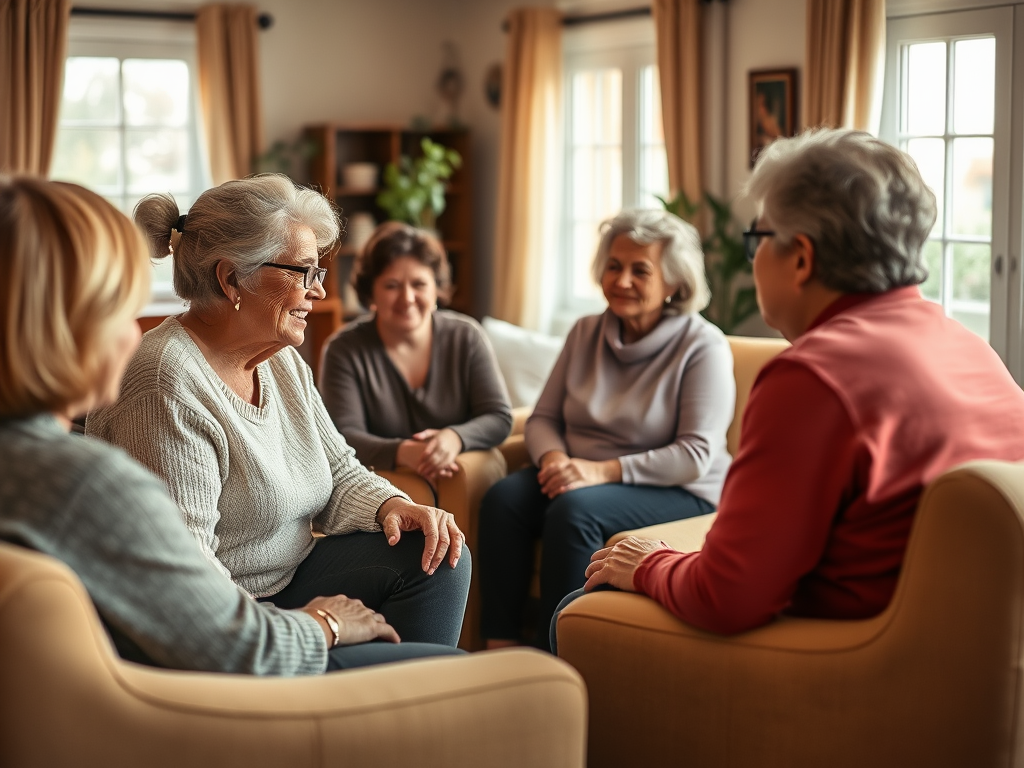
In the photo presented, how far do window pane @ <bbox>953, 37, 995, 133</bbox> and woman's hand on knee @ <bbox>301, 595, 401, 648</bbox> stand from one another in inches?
128

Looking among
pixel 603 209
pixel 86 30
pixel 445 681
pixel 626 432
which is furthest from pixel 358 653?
pixel 86 30

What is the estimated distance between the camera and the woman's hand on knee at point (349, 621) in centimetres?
175

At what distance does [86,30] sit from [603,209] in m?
2.80

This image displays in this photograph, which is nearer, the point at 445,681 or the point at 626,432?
the point at 445,681

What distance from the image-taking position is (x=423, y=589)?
2.19 m

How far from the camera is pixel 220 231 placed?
2.16 meters

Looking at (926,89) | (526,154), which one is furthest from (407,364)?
(526,154)

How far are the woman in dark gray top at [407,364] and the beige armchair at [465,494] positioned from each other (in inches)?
3.4

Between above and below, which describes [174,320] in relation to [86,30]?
below

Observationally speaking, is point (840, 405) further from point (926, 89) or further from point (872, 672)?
point (926, 89)

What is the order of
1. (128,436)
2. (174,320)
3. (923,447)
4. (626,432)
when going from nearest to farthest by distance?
(923,447) < (128,436) < (174,320) < (626,432)

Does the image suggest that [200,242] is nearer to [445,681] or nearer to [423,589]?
[423,589]

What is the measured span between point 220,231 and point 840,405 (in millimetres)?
1256

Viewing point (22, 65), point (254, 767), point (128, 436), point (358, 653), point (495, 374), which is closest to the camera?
point (254, 767)
